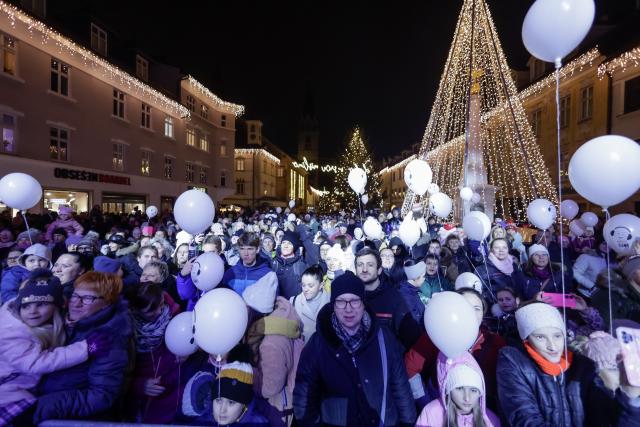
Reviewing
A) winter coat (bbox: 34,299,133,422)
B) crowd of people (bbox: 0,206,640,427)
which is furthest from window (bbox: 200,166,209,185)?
winter coat (bbox: 34,299,133,422)

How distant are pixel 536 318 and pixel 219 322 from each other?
212 centimetres

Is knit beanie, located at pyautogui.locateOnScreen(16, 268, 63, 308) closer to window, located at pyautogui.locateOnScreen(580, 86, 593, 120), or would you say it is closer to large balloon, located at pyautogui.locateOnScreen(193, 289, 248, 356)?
large balloon, located at pyautogui.locateOnScreen(193, 289, 248, 356)

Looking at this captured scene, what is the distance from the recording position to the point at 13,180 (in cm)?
628

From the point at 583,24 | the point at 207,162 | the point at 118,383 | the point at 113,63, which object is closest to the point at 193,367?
the point at 118,383

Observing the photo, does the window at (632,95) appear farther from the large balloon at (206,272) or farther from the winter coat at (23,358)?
the winter coat at (23,358)

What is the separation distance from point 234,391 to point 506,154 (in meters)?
22.0

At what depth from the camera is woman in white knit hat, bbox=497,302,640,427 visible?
221cm

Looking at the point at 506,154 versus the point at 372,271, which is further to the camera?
the point at 506,154

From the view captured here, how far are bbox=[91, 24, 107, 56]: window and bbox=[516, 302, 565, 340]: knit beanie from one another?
21.8m

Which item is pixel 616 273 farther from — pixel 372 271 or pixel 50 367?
pixel 50 367

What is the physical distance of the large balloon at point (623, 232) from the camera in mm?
5004

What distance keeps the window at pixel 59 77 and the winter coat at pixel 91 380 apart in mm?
18201

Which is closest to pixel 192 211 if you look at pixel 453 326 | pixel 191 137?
pixel 453 326

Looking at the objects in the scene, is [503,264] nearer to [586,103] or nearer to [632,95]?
[632,95]
